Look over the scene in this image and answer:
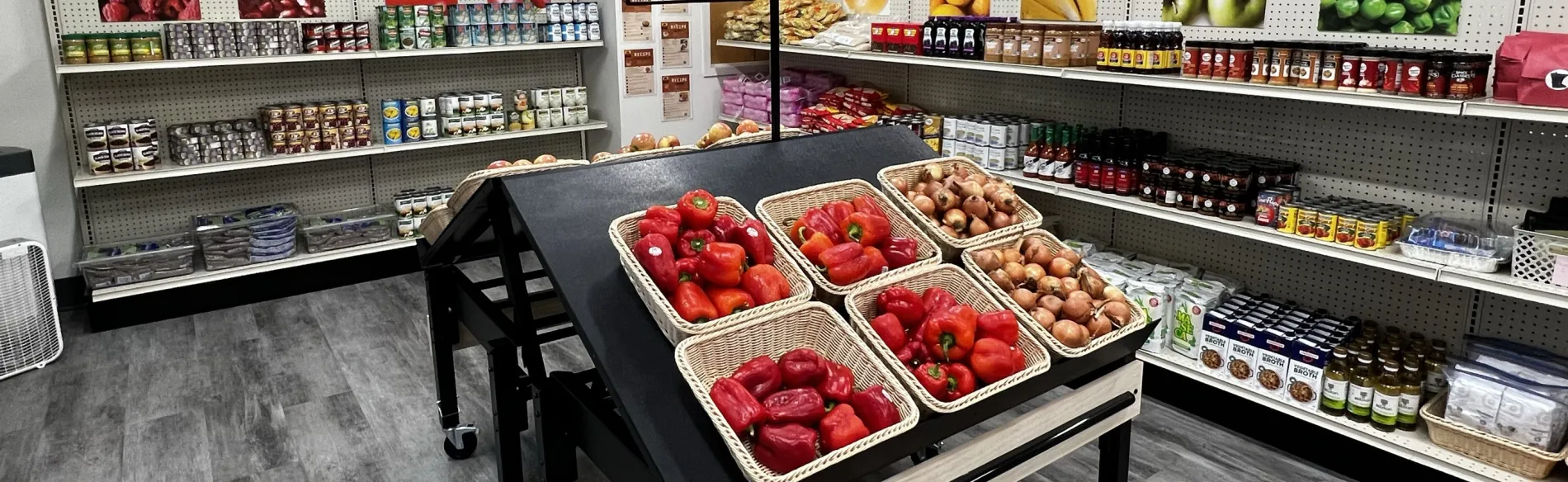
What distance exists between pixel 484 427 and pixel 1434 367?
3.21m

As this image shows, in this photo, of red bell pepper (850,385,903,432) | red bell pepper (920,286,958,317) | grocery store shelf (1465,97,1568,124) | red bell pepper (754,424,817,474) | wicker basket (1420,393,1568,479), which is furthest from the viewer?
wicker basket (1420,393,1568,479)

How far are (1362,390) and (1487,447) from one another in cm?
37

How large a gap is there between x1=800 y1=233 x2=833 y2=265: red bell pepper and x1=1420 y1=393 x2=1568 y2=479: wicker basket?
203cm

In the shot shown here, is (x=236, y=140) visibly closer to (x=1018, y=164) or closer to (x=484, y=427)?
(x=484, y=427)

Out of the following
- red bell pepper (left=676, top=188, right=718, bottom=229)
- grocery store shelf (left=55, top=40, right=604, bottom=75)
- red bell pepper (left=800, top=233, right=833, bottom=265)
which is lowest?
red bell pepper (left=800, top=233, right=833, bottom=265)

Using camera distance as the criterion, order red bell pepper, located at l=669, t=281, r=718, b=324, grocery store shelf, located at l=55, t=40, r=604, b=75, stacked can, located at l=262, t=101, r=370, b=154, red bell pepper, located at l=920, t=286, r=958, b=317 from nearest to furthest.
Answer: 1. red bell pepper, located at l=669, t=281, r=718, b=324
2. red bell pepper, located at l=920, t=286, r=958, b=317
3. grocery store shelf, located at l=55, t=40, r=604, b=75
4. stacked can, located at l=262, t=101, r=370, b=154

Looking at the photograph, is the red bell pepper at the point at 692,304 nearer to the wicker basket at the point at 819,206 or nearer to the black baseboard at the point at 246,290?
the wicker basket at the point at 819,206

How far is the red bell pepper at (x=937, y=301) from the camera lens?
6.81 ft

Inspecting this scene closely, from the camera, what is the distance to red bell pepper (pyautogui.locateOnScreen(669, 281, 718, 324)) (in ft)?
6.11

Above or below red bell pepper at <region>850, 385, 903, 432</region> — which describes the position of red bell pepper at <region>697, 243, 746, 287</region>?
above

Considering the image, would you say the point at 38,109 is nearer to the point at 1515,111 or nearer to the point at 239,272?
the point at 239,272

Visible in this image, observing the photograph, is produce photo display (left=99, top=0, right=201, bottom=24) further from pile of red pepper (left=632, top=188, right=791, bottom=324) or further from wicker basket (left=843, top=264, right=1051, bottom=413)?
wicker basket (left=843, top=264, right=1051, bottom=413)

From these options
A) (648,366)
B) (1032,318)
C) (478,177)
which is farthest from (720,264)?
(478,177)

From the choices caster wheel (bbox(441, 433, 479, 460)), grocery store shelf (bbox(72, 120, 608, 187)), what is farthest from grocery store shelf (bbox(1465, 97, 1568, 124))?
grocery store shelf (bbox(72, 120, 608, 187))
